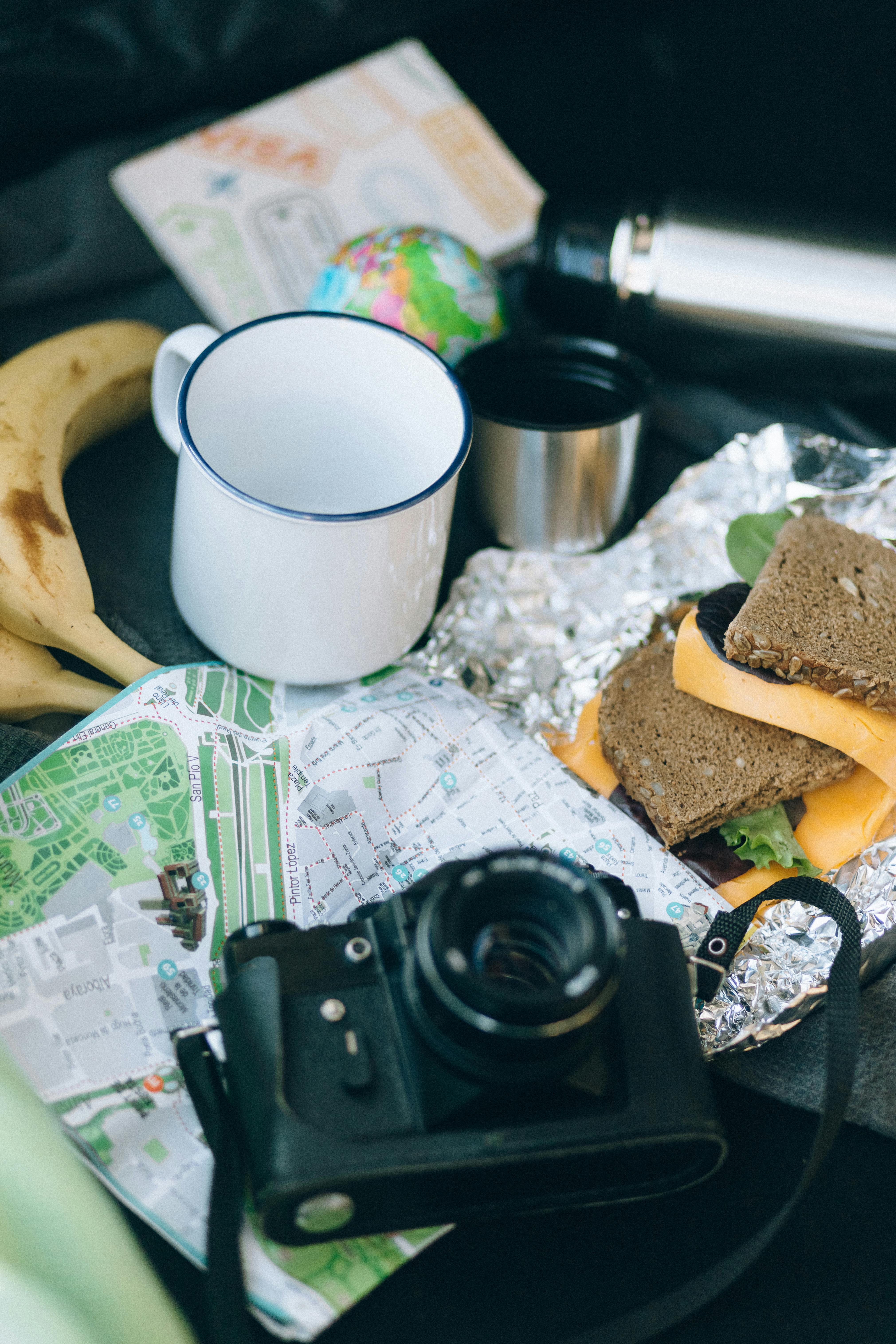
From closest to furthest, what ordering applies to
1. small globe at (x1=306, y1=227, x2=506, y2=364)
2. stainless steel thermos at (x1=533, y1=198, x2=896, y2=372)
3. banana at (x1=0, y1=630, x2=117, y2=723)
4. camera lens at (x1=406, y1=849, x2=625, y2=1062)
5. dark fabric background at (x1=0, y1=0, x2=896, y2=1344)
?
1. camera lens at (x1=406, y1=849, x2=625, y2=1062)
2. dark fabric background at (x1=0, y1=0, x2=896, y2=1344)
3. banana at (x1=0, y1=630, x2=117, y2=723)
4. small globe at (x1=306, y1=227, x2=506, y2=364)
5. stainless steel thermos at (x1=533, y1=198, x2=896, y2=372)

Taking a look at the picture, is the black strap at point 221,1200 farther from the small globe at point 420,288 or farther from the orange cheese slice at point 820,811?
the small globe at point 420,288

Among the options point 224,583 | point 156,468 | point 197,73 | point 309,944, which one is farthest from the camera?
point 197,73

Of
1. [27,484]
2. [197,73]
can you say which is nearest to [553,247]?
[197,73]

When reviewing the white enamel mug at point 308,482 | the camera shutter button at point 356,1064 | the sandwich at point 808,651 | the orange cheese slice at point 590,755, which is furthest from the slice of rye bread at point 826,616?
the camera shutter button at point 356,1064

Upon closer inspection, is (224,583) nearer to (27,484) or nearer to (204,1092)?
(27,484)

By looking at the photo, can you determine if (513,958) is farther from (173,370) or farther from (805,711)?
(173,370)

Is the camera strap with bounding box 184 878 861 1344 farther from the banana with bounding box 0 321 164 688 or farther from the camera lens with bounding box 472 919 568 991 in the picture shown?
the banana with bounding box 0 321 164 688

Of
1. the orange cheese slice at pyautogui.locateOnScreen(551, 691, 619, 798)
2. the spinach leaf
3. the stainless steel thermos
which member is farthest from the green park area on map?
the stainless steel thermos
